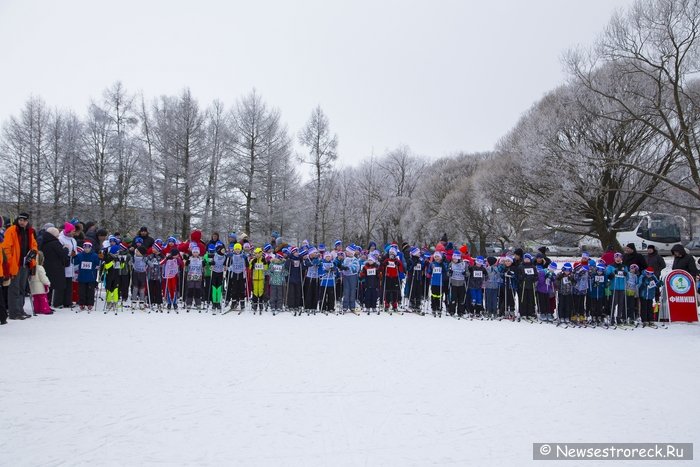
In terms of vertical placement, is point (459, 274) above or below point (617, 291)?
above

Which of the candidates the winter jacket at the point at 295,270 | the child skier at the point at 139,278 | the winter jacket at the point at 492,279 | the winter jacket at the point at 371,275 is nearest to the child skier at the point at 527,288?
the winter jacket at the point at 492,279

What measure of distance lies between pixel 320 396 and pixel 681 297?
12.4 meters

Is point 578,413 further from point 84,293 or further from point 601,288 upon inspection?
point 84,293

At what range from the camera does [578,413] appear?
17.5 feet

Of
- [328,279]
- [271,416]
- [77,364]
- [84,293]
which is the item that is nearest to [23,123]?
[84,293]

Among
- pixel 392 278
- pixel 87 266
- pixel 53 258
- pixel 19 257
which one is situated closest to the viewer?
pixel 19 257

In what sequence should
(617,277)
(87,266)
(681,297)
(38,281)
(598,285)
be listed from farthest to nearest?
1. (681,297)
2. (598,285)
3. (617,277)
4. (87,266)
5. (38,281)

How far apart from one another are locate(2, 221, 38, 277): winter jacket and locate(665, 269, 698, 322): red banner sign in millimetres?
16986

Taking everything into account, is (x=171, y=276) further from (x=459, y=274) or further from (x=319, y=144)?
(x=319, y=144)

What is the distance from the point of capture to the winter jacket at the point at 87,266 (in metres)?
12.1

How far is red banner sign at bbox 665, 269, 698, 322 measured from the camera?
12750 millimetres

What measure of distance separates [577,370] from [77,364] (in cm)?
797

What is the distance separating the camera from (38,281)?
1102 cm

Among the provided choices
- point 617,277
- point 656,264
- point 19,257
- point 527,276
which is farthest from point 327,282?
point 656,264
